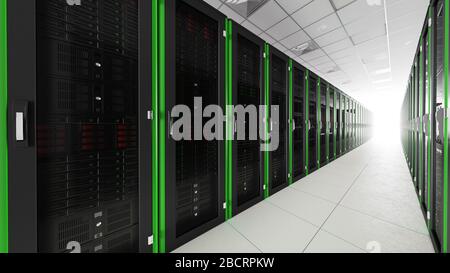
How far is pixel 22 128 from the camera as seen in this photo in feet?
2.31

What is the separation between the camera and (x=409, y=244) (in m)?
1.24

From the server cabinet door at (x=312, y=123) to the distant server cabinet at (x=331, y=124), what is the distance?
88cm

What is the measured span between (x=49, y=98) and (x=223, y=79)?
1204 mm

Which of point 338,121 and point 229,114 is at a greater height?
point 338,121

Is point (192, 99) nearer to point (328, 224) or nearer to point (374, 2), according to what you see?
point (328, 224)

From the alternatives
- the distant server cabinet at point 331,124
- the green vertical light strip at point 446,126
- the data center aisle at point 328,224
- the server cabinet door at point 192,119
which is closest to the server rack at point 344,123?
the distant server cabinet at point 331,124

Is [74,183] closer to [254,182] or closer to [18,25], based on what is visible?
[18,25]

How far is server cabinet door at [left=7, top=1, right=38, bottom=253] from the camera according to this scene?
2.24 ft

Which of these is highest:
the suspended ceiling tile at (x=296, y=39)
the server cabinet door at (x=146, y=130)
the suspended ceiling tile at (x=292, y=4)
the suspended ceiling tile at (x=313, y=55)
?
the suspended ceiling tile at (x=313, y=55)

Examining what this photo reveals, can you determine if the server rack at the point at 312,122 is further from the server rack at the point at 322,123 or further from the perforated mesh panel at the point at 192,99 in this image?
the perforated mesh panel at the point at 192,99

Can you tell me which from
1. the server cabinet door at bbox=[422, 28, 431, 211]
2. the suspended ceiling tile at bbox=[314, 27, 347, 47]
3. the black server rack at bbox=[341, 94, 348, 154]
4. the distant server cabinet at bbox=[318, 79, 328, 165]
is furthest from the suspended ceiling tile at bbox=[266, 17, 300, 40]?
the black server rack at bbox=[341, 94, 348, 154]

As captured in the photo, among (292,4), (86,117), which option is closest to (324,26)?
(292,4)

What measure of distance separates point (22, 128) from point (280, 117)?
2.37 meters

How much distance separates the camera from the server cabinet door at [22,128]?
684 millimetres
